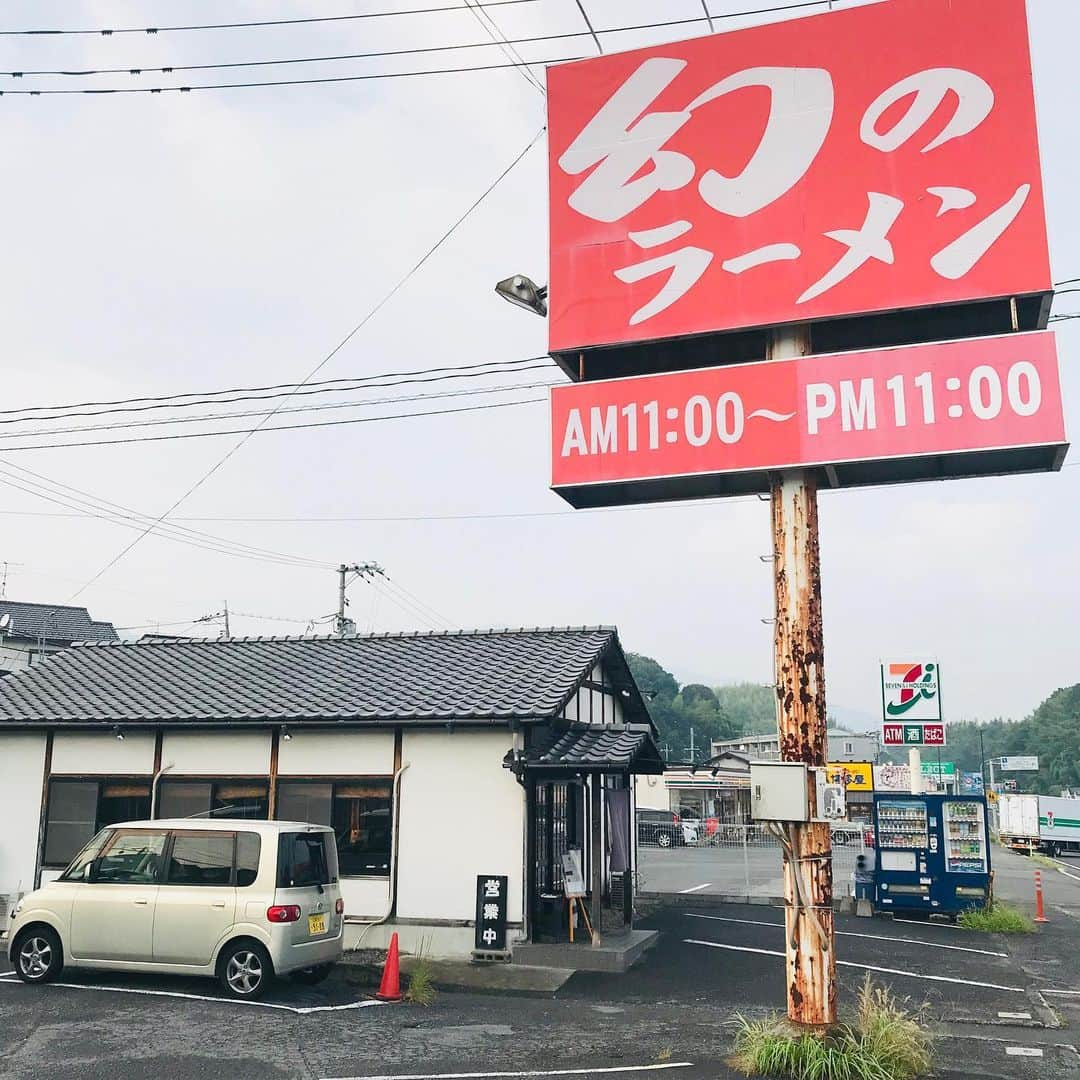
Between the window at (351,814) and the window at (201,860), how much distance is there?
2.92m

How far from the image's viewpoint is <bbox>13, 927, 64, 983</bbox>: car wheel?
37.0 ft

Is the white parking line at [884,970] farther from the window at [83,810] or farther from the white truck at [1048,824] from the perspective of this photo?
the white truck at [1048,824]

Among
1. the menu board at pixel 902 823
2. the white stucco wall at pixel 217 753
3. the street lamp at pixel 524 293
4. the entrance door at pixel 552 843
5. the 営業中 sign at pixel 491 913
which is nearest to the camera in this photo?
the street lamp at pixel 524 293

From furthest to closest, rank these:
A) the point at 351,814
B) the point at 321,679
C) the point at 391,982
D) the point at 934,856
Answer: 1. the point at 934,856
2. the point at 321,679
3. the point at 351,814
4. the point at 391,982

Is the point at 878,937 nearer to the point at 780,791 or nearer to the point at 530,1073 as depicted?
the point at 780,791

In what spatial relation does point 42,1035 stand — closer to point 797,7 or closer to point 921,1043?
point 921,1043

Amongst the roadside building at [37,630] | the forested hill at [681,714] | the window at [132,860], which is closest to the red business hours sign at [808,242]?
the window at [132,860]

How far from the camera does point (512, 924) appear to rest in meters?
13.1

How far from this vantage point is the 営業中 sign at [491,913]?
12906 mm

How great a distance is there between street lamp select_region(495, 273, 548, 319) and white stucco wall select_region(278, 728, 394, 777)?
21.6 ft

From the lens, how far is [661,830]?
141ft

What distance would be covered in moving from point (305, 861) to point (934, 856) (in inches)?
466

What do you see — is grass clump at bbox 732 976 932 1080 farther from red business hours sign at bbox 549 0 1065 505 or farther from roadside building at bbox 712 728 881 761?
roadside building at bbox 712 728 881 761

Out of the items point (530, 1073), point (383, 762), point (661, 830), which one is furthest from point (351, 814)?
point (661, 830)
